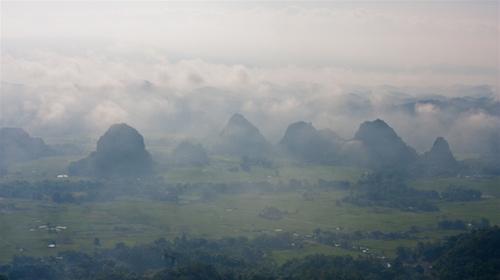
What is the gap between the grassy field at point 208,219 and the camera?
4616 cm

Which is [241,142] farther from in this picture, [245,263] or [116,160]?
[245,263]

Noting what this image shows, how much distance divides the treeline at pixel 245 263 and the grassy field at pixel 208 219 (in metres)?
2.16

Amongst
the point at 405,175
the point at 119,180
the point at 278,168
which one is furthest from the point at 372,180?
the point at 119,180

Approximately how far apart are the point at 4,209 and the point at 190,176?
1941cm

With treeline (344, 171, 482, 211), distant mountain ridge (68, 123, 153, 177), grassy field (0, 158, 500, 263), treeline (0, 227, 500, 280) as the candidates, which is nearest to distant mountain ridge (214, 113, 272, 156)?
distant mountain ridge (68, 123, 153, 177)

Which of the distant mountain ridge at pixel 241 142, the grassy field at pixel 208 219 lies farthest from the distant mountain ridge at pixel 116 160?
the distant mountain ridge at pixel 241 142

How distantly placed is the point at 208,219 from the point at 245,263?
42.8 ft

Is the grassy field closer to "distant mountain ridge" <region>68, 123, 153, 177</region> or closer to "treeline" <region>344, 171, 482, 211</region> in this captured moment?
"treeline" <region>344, 171, 482, 211</region>

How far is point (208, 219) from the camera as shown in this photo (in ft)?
173

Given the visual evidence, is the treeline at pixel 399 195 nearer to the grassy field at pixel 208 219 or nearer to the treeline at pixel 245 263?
the grassy field at pixel 208 219

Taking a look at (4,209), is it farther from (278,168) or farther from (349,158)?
(349,158)

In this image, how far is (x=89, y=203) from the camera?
56.9m

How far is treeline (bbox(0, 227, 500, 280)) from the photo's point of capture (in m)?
35.7

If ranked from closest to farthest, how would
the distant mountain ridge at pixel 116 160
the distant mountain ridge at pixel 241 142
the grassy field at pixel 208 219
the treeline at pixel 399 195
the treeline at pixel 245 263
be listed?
1. the treeline at pixel 245 263
2. the grassy field at pixel 208 219
3. the treeline at pixel 399 195
4. the distant mountain ridge at pixel 116 160
5. the distant mountain ridge at pixel 241 142
